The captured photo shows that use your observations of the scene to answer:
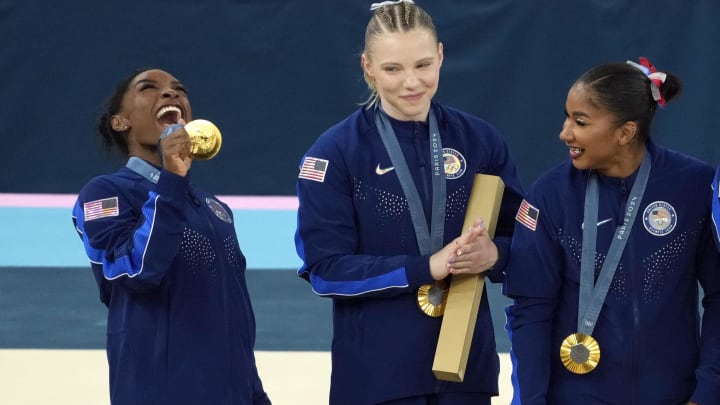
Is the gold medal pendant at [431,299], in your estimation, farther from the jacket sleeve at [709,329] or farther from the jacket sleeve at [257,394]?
the jacket sleeve at [709,329]

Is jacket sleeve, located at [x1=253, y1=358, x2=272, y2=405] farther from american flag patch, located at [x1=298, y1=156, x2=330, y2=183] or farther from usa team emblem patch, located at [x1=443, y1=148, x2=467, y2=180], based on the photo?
usa team emblem patch, located at [x1=443, y1=148, x2=467, y2=180]

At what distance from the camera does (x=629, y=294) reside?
3.14 meters

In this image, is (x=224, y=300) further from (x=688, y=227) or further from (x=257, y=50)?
(x=257, y=50)

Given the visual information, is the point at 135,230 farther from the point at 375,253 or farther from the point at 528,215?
the point at 528,215

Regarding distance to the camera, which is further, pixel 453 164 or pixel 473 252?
pixel 453 164

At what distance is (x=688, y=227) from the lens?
3182mm

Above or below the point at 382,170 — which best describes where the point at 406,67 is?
above

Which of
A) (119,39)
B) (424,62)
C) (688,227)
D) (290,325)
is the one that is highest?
(119,39)

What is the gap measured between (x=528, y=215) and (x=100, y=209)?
1.28 metres

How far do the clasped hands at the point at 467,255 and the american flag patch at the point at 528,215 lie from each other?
0.39 ft

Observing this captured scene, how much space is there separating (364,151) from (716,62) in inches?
307

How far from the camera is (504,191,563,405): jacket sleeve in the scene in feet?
10.3

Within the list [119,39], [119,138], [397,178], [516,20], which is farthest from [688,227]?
[119,39]

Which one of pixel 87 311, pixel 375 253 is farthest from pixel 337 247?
pixel 87 311
